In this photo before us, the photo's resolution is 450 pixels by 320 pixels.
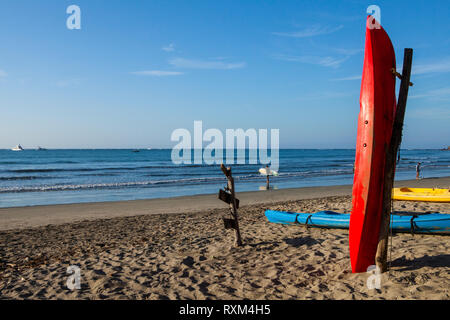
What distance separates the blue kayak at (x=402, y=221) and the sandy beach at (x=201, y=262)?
6.4 inches

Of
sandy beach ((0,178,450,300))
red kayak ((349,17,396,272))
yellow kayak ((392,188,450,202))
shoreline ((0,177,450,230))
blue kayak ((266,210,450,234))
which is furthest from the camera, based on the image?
yellow kayak ((392,188,450,202))

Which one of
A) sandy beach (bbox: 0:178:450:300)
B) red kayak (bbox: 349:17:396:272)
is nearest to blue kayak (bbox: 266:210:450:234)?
sandy beach (bbox: 0:178:450:300)

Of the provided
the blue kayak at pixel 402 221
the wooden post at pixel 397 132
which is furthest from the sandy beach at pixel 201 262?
the wooden post at pixel 397 132

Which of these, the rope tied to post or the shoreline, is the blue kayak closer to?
the rope tied to post

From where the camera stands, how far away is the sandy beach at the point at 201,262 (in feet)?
15.1

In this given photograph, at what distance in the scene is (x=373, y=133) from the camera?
14.2 ft

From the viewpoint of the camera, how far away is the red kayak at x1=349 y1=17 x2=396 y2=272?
434cm

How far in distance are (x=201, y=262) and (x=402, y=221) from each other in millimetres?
4323

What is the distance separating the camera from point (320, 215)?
27.1 ft

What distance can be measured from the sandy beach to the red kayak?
0.85m

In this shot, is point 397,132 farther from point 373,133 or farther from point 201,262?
point 201,262

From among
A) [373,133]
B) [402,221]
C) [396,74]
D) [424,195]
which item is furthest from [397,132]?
[424,195]

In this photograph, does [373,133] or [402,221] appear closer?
[373,133]
